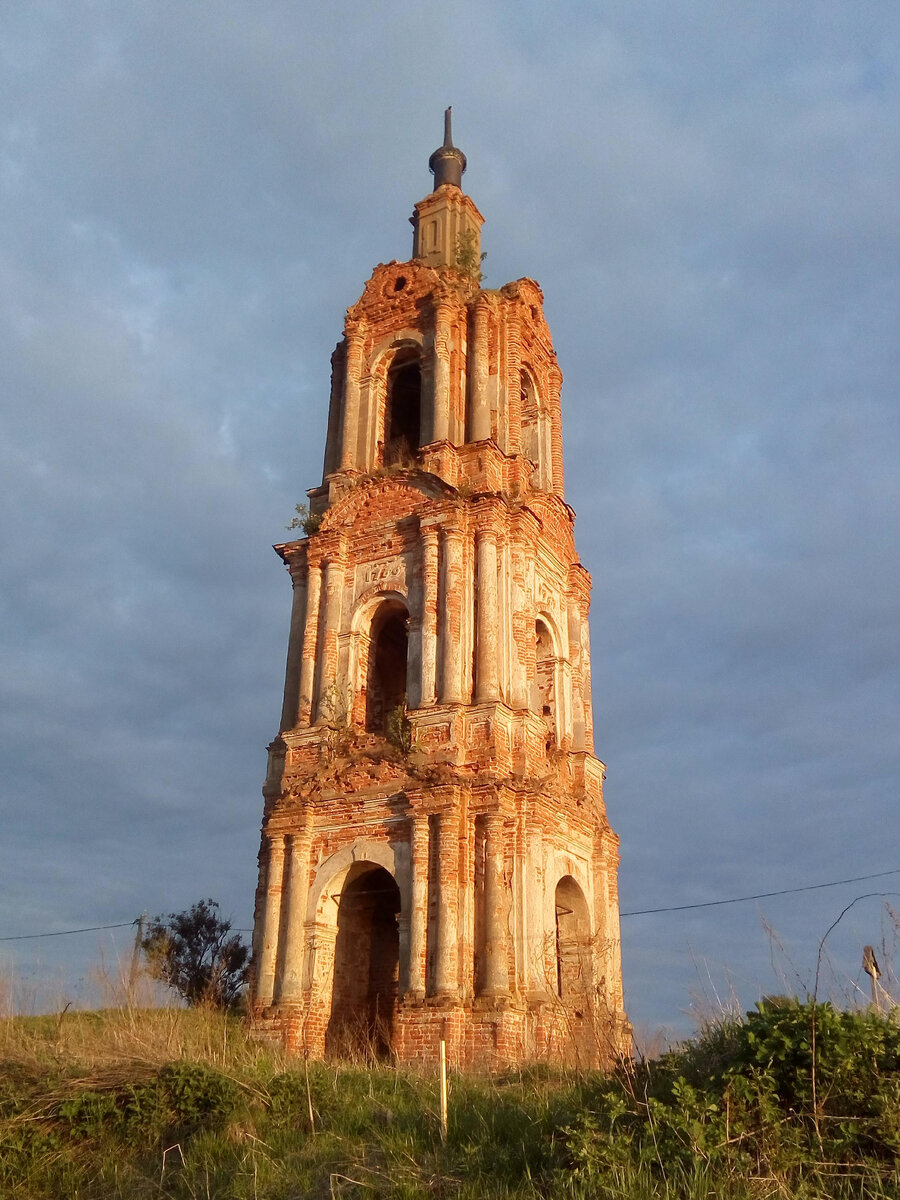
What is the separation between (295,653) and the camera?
61.4 feet

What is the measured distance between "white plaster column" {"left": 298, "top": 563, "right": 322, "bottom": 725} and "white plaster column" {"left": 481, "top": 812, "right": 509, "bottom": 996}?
4171mm

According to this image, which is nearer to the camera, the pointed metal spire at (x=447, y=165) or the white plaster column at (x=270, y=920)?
the white plaster column at (x=270, y=920)

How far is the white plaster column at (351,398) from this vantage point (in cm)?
2022

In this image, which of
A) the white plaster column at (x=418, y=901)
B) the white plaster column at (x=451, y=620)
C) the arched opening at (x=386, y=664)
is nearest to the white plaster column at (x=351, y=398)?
the arched opening at (x=386, y=664)

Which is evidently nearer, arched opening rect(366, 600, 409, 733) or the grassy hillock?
the grassy hillock

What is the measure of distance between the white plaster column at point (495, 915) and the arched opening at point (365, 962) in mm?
2117

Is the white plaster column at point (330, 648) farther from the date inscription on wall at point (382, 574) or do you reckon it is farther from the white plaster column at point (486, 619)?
the white plaster column at point (486, 619)

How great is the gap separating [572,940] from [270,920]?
4.90m

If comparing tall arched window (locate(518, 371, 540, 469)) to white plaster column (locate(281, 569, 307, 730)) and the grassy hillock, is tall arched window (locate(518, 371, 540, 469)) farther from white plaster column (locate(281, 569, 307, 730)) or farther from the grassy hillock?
the grassy hillock

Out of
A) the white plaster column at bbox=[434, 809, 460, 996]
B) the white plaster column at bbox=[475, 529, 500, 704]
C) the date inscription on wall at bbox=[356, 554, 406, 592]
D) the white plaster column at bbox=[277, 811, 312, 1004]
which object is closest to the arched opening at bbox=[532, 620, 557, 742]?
the white plaster column at bbox=[475, 529, 500, 704]

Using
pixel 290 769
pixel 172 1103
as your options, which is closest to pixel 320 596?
pixel 290 769

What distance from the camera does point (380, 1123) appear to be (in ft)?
28.5

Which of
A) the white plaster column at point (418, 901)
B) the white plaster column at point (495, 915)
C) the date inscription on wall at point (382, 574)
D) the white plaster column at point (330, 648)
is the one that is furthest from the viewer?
the date inscription on wall at point (382, 574)

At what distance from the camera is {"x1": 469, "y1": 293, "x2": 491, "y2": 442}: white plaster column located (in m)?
19.2
